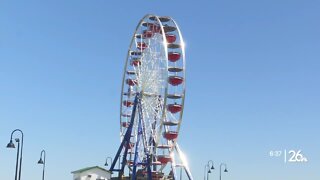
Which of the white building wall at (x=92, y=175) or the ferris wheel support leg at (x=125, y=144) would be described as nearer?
the white building wall at (x=92, y=175)

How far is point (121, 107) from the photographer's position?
82875 mm

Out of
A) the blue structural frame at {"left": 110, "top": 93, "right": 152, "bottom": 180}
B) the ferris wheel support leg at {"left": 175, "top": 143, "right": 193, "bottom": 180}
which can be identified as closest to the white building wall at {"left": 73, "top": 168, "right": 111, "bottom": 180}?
the blue structural frame at {"left": 110, "top": 93, "right": 152, "bottom": 180}

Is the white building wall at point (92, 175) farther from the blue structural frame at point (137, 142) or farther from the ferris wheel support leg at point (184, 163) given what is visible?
the ferris wheel support leg at point (184, 163)

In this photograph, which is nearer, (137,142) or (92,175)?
(92,175)

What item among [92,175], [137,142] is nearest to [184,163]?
[137,142]

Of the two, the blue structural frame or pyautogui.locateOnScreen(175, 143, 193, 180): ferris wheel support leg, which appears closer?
the blue structural frame

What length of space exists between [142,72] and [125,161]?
14034 mm

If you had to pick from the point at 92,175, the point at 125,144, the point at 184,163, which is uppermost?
the point at 125,144

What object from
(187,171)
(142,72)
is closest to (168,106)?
(142,72)

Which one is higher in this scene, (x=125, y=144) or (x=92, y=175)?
(x=125, y=144)

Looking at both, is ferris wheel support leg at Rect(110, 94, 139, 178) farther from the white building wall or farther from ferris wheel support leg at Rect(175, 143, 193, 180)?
the white building wall

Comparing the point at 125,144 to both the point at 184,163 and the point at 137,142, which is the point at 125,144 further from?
the point at 184,163

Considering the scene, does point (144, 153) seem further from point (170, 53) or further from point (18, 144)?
point (18, 144)

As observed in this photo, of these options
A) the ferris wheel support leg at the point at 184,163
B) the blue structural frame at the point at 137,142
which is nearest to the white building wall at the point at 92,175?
the blue structural frame at the point at 137,142
